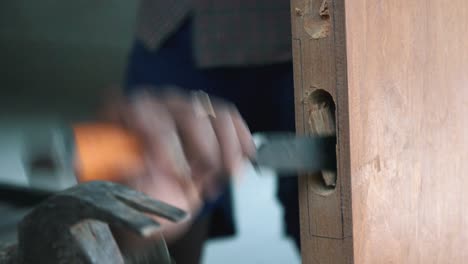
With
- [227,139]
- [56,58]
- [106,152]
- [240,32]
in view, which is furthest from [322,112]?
[56,58]

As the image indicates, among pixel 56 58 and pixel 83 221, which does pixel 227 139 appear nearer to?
pixel 83 221

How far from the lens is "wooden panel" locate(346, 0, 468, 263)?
641mm

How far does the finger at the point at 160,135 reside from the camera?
745 mm

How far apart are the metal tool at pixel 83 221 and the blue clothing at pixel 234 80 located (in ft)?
2.23

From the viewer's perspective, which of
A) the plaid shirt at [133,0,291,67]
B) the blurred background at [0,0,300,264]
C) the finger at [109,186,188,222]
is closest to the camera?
the finger at [109,186,188,222]

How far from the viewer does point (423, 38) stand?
0.75 m

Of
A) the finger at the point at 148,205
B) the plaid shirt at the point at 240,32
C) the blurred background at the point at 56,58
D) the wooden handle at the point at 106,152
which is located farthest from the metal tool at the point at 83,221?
the blurred background at the point at 56,58

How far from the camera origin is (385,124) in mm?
690

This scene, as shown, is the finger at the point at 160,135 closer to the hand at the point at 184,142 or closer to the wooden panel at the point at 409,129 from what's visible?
the hand at the point at 184,142

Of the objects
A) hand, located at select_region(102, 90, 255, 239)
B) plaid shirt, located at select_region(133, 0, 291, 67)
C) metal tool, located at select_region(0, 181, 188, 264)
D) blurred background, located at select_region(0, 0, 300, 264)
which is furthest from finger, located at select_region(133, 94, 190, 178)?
blurred background, located at select_region(0, 0, 300, 264)

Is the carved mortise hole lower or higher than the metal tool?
higher

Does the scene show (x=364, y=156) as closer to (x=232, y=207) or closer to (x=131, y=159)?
(x=131, y=159)

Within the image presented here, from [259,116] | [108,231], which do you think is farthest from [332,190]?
[259,116]

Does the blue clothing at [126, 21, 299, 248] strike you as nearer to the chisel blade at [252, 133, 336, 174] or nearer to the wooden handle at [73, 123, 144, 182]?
the wooden handle at [73, 123, 144, 182]
